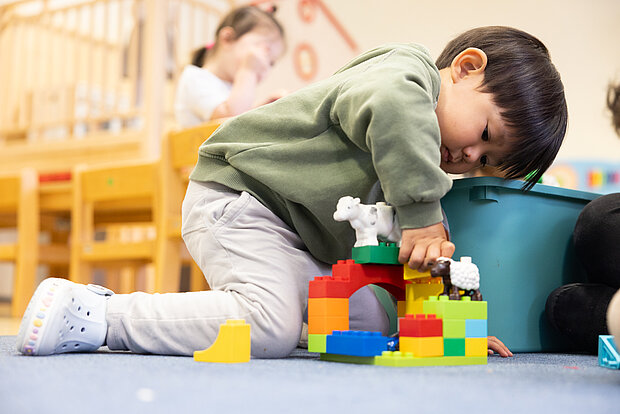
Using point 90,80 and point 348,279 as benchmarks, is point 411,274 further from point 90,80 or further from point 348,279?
Answer: point 90,80

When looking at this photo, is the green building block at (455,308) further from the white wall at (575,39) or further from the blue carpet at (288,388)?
the white wall at (575,39)

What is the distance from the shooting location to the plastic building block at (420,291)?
77cm

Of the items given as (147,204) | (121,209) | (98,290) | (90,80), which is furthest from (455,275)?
(90,80)

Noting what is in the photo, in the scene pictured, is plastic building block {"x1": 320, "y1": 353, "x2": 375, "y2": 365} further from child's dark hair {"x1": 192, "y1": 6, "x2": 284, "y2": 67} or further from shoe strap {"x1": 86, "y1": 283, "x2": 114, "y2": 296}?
child's dark hair {"x1": 192, "y1": 6, "x2": 284, "y2": 67}

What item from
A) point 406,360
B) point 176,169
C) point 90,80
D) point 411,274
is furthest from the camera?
point 90,80

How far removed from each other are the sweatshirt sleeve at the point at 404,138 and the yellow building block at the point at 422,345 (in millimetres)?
136

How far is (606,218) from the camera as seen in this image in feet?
3.07

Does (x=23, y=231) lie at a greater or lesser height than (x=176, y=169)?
lesser

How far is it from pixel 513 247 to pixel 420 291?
243mm

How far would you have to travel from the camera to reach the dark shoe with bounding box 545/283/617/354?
0.92m

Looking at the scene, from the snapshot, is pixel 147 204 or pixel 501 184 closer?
pixel 501 184

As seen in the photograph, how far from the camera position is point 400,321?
691mm

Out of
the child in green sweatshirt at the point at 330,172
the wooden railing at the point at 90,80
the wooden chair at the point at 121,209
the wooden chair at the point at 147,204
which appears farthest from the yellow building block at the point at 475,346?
the wooden railing at the point at 90,80

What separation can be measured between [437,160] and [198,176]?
0.38m
